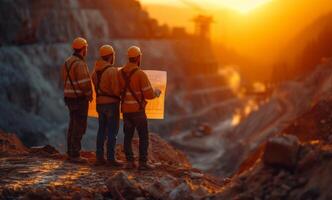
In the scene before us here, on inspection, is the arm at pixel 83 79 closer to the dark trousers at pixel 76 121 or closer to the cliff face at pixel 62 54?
the dark trousers at pixel 76 121

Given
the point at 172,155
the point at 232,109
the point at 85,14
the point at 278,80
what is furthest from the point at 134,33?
the point at 172,155

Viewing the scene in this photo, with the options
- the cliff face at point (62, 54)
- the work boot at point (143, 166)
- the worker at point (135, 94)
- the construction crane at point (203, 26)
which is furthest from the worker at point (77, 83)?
the construction crane at point (203, 26)

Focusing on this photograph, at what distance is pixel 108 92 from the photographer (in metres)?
8.44

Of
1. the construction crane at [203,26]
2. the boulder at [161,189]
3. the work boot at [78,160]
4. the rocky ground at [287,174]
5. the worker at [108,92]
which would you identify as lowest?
the work boot at [78,160]

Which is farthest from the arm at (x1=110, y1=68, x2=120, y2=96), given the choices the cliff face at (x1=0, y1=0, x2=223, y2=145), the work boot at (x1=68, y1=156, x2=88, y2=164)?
the cliff face at (x1=0, y1=0, x2=223, y2=145)

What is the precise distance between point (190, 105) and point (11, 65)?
27.7 m

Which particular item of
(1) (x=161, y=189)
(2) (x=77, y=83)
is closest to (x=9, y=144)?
(2) (x=77, y=83)

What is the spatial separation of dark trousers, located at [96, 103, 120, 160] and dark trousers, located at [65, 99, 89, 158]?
0.46m

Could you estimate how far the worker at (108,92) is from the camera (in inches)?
328

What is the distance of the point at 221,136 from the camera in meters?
45.1

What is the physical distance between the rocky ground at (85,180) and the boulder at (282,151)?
0.91 metres

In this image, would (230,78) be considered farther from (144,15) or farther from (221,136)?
(221,136)

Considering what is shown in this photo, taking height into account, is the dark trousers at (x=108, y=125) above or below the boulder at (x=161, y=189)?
above

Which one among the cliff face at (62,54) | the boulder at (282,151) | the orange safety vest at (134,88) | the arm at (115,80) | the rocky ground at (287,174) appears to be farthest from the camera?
the cliff face at (62,54)
